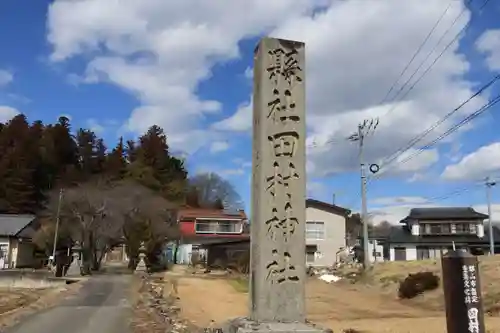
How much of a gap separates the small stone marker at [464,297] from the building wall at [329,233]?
44.6m

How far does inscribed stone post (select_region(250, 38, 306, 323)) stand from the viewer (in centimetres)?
682

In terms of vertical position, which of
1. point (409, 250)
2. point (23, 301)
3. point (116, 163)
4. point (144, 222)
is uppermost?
point (116, 163)

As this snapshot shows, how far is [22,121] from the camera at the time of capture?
245 feet

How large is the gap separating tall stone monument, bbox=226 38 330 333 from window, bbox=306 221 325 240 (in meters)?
45.4

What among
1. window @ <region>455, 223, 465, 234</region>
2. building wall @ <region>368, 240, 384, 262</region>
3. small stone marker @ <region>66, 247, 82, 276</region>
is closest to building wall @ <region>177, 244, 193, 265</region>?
small stone marker @ <region>66, 247, 82, 276</region>

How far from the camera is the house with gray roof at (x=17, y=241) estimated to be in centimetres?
5225

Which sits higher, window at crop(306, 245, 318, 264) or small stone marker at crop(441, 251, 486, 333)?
window at crop(306, 245, 318, 264)

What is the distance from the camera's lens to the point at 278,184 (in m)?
7.04

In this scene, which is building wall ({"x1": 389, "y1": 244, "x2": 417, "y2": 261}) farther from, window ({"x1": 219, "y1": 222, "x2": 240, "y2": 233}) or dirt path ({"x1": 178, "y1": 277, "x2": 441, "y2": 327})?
dirt path ({"x1": 178, "y1": 277, "x2": 441, "y2": 327})

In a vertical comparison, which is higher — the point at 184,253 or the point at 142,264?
the point at 184,253

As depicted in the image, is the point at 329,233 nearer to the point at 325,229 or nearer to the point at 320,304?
the point at 325,229

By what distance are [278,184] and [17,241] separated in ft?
175

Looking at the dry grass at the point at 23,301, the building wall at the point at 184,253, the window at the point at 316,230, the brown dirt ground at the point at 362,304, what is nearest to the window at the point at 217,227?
the building wall at the point at 184,253

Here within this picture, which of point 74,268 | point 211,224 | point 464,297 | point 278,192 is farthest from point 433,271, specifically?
point 211,224
